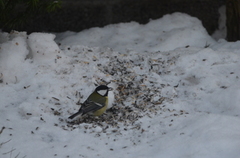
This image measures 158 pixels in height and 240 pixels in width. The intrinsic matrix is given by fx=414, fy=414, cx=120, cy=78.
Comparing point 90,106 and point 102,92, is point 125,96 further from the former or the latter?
point 90,106

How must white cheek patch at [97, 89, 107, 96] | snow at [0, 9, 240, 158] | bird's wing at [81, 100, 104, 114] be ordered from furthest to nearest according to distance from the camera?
white cheek patch at [97, 89, 107, 96], bird's wing at [81, 100, 104, 114], snow at [0, 9, 240, 158]

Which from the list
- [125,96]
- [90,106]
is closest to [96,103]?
[90,106]

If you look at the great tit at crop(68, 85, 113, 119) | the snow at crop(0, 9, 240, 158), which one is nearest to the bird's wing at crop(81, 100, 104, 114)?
the great tit at crop(68, 85, 113, 119)

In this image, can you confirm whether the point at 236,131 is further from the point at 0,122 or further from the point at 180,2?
the point at 180,2

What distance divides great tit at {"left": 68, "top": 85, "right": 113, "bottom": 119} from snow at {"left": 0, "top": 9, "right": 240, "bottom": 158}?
96 millimetres

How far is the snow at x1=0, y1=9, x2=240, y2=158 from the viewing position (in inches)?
121

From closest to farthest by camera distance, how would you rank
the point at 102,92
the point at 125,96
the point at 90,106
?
the point at 90,106, the point at 102,92, the point at 125,96

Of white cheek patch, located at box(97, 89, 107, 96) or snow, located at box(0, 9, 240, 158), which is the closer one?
snow, located at box(0, 9, 240, 158)

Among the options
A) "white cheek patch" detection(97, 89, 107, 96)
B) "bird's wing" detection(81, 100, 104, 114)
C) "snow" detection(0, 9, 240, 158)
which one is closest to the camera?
"snow" detection(0, 9, 240, 158)

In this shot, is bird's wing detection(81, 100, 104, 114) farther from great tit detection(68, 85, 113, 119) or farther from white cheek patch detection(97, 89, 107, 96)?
white cheek patch detection(97, 89, 107, 96)

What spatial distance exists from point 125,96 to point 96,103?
47 centimetres

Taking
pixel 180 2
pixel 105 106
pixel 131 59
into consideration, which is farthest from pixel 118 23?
pixel 105 106

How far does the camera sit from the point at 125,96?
157 inches

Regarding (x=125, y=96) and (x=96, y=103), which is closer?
(x=96, y=103)
